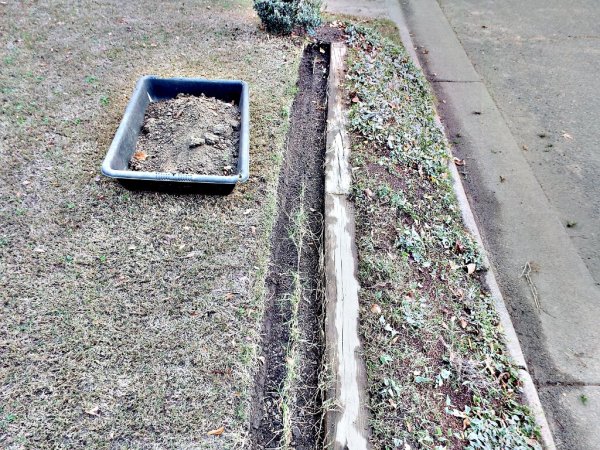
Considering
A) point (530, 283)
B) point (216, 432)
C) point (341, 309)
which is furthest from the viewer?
point (530, 283)

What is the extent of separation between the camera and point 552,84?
18.1 ft

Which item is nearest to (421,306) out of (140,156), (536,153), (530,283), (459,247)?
(459,247)

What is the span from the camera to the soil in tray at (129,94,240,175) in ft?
11.5

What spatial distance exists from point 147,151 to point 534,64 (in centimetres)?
513

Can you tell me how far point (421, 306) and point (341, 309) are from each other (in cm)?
54

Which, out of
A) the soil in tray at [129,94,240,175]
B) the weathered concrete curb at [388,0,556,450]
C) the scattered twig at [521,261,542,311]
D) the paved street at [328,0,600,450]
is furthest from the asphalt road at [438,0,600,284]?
the soil in tray at [129,94,240,175]

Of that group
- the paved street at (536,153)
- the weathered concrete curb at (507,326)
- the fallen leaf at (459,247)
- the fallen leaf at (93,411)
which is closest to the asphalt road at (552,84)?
the paved street at (536,153)

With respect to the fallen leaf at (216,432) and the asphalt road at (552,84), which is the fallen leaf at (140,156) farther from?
the asphalt road at (552,84)

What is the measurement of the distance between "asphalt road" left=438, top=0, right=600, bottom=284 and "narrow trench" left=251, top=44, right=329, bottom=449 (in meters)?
2.19

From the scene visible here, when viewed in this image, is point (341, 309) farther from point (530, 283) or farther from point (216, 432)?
point (530, 283)

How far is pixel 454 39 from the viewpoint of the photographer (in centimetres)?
625

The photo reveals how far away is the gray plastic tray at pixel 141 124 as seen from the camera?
10.4 feet

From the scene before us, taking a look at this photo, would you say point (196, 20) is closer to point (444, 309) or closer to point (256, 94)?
point (256, 94)

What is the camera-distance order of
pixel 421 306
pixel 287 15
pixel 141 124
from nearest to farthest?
1. pixel 421 306
2. pixel 141 124
3. pixel 287 15
